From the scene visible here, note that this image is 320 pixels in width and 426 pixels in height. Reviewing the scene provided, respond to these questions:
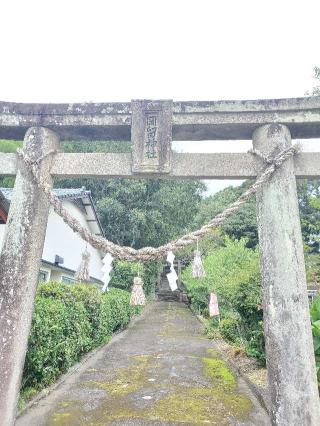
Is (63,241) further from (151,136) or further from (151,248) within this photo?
(151,248)

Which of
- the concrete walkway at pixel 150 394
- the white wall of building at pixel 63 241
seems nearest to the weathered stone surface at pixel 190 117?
the concrete walkway at pixel 150 394

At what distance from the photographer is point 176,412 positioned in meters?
5.89

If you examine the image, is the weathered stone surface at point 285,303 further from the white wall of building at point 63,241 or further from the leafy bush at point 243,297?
the white wall of building at point 63,241

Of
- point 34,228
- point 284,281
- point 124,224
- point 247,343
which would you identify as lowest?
point 247,343

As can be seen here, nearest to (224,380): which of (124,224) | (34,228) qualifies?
(34,228)

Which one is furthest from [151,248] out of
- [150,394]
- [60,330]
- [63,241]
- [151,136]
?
[63,241]

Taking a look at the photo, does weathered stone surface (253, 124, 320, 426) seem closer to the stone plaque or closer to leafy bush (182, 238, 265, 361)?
the stone plaque

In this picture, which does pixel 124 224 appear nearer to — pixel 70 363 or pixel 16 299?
pixel 70 363

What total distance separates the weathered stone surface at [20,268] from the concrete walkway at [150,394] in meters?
2.19

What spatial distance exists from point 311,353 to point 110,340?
11.4 metres

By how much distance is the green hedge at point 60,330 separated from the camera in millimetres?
6418

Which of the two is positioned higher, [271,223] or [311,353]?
[271,223]

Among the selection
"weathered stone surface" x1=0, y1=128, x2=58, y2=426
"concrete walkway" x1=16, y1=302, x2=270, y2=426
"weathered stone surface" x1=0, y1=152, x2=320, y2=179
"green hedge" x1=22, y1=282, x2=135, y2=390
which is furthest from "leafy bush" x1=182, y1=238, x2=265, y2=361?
"weathered stone surface" x1=0, y1=128, x2=58, y2=426

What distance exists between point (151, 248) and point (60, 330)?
4808 millimetres
